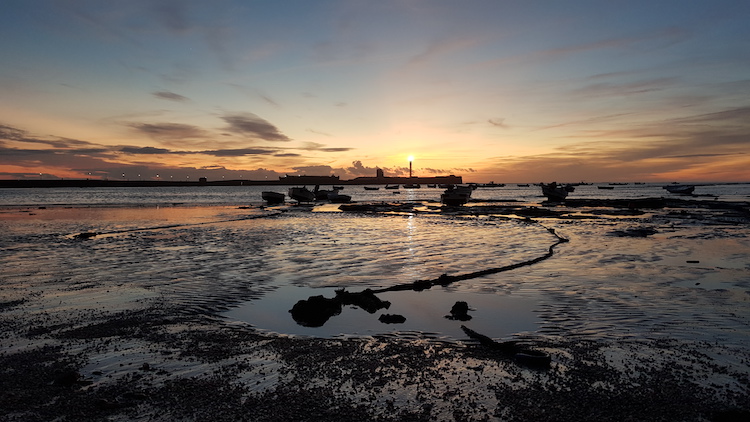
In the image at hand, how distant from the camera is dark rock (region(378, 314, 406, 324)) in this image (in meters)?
9.82

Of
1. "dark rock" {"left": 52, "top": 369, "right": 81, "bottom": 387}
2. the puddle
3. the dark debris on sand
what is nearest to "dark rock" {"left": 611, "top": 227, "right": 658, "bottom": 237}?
the puddle

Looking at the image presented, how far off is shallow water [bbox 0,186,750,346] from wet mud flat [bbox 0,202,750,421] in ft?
0.40

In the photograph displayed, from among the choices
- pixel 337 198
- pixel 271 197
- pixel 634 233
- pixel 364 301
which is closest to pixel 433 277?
pixel 364 301

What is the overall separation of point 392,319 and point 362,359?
247 centimetres

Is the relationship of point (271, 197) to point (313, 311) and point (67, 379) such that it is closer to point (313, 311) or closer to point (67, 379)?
point (313, 311)

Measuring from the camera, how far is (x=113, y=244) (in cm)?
2381

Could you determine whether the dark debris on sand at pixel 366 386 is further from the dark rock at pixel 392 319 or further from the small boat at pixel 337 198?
the small boat at pixel 337 198

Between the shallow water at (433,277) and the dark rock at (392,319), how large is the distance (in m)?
0.22

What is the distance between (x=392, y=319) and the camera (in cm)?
986

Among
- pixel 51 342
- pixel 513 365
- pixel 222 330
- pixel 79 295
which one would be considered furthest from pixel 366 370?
pixel 79 295

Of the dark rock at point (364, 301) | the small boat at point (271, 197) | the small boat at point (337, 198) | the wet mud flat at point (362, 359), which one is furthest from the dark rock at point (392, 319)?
the small boat at point (337, 198)

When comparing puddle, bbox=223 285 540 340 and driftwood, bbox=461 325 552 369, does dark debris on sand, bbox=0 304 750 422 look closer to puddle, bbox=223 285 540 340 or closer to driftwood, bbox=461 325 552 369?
driftwood, bbox=461 325 552 369

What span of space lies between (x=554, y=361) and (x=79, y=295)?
12.8 metres

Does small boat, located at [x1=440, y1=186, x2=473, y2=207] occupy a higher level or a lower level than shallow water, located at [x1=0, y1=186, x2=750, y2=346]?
higher
